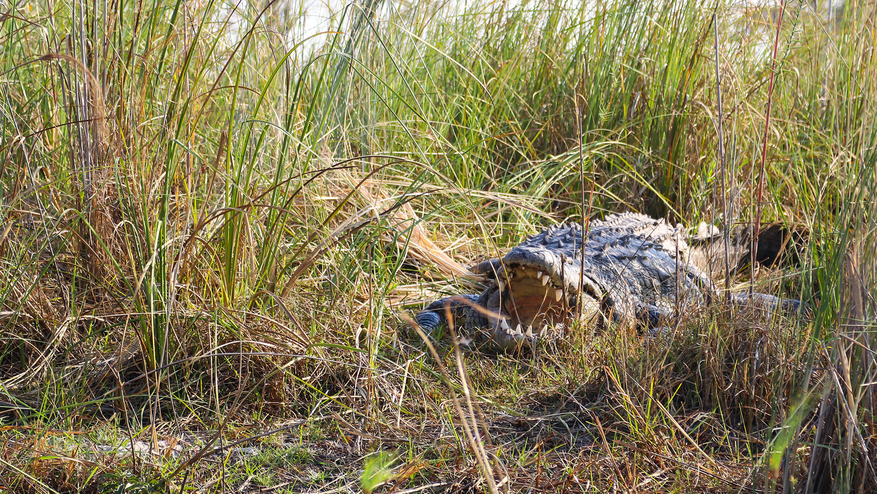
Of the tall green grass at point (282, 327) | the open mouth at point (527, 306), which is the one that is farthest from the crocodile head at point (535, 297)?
the tall green grass at point (282, 327)

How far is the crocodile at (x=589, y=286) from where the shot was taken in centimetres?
237

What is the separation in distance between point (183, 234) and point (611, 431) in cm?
137

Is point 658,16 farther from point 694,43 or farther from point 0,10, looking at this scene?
point 0,10

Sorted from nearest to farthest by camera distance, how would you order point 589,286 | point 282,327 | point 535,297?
1. point 282,327
2. point 535,297
3. point 589,286

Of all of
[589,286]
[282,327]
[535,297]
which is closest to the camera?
[282,327]

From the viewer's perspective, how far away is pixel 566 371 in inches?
85.7

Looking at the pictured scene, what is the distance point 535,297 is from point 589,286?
30 cm

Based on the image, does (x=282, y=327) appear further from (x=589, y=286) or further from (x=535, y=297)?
(x=589, y=286)

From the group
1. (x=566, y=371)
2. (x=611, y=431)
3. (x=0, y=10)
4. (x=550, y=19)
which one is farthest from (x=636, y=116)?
(x=0, y=10)

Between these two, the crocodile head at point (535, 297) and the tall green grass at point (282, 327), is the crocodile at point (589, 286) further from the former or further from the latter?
the tall green grass at point (282, 327)

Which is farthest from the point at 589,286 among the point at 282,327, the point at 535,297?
the point at 282,327

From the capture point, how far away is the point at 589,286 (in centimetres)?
290

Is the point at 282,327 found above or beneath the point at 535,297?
above

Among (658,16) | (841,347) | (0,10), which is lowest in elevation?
(841,347)
